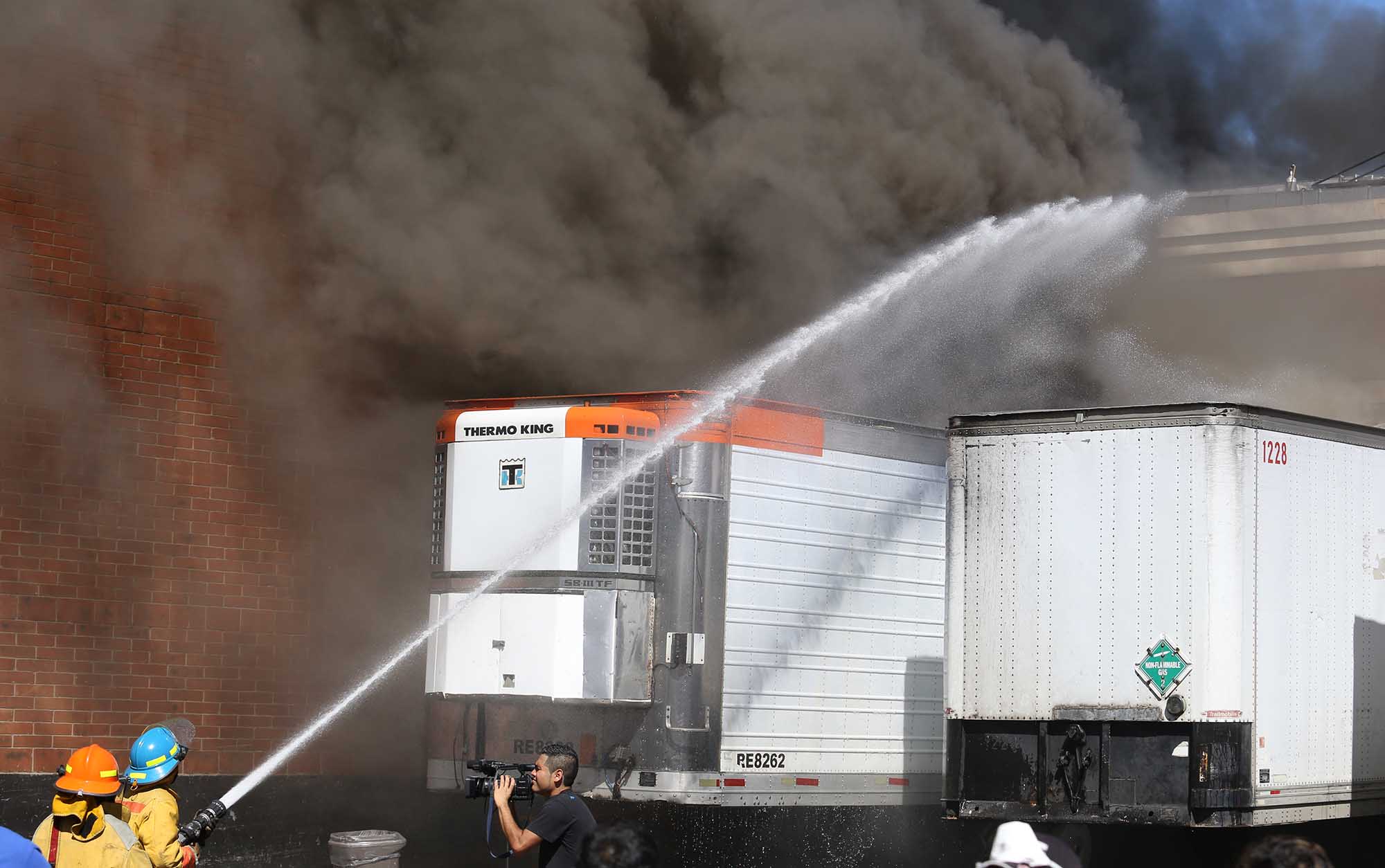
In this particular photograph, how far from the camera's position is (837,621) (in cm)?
1060

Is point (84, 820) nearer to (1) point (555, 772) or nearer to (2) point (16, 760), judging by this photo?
(1) point (555, 772)

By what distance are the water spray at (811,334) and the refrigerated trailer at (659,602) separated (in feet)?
0.18

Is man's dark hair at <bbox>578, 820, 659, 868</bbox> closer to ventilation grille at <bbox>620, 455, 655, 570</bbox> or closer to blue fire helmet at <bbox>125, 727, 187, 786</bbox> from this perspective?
blue fire helmet at <bbox>125, 727, 187, 786</bbox>

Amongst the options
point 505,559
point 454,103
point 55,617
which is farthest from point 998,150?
point 55,617

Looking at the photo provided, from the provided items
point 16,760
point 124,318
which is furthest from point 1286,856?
point 124,318

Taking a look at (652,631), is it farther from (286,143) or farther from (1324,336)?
(1324,336)

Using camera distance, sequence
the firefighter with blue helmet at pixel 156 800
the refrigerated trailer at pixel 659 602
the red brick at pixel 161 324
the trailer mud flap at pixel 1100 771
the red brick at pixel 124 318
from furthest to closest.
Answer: the red brick at pixel 161 324
the red brick at pixel 124 318
the refrigerated trailer at pixel 659 602
the trailer mud flap at pixel 1100 771
the firefighter with blue helmet at pixel 156 800

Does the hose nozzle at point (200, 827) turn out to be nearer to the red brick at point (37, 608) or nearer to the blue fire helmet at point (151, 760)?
the blue fire helmet at point (151, 760)

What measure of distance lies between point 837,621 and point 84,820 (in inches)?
242

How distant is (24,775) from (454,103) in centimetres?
580

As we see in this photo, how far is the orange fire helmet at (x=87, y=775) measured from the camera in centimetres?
502

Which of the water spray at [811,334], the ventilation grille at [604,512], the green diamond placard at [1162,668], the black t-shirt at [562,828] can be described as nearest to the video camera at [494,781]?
the black t-shirt at [562,828]

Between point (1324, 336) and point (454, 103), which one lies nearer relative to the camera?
point (454, 103)

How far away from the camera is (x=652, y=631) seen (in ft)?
32.1
